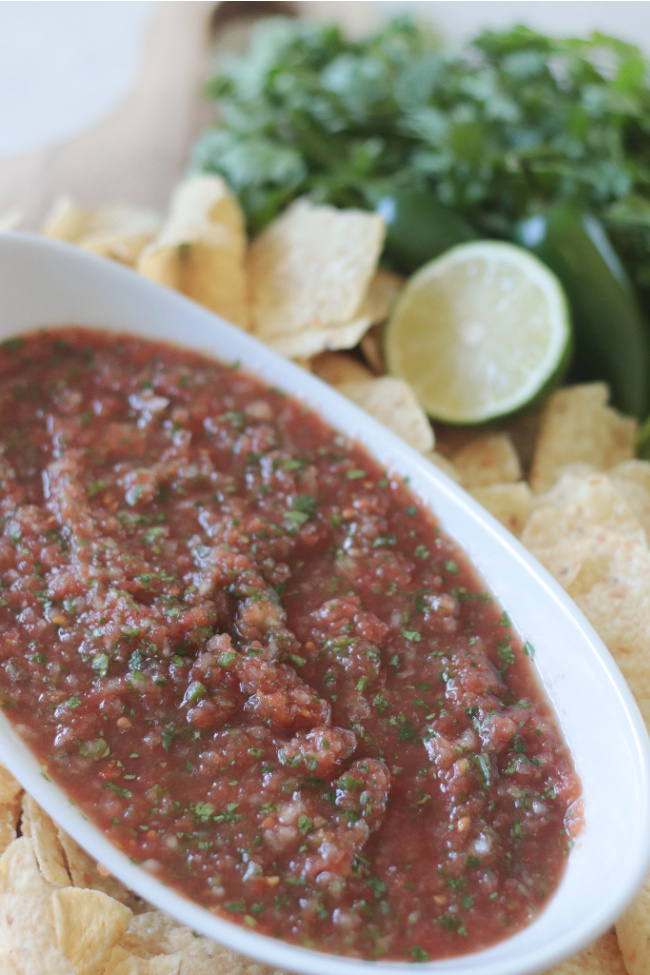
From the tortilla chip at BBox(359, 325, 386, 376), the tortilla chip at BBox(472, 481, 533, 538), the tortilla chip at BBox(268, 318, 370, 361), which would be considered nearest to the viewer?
the tortilla chip at BBox(472, 481, 533, 538)

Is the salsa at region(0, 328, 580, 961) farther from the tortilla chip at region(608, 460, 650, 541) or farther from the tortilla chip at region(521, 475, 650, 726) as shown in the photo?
the tortilla chip at region(608, 460, 650, 541)

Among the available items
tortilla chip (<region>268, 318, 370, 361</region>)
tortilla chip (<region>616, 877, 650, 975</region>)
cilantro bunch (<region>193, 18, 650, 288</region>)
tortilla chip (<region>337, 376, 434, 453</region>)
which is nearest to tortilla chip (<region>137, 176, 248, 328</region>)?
tortilla chip (<region>268, 318, 370, 361</region>)

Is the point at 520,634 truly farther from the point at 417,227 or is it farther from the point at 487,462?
the point at 417,227

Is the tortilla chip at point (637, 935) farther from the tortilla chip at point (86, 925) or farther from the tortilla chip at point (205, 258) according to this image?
the tortilla chip at point (205, 258)

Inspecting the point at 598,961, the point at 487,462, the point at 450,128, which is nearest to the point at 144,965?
the point at 598,961

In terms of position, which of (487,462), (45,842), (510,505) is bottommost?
(487,462)

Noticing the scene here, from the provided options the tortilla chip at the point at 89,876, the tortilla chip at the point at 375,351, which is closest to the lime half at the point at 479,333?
the tortilla chip at the point at 375,351
